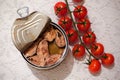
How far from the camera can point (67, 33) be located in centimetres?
91

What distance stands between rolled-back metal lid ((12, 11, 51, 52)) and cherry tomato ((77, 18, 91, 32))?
0.12 metres

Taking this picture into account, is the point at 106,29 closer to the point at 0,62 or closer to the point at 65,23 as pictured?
the point at 65,23

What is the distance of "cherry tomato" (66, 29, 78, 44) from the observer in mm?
902

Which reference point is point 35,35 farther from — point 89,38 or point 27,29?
point 89,38

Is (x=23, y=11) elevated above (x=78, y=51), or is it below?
above

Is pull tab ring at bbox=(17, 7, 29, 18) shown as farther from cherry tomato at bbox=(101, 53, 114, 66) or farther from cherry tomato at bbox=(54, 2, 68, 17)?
cherry tomato at bbox=(101, 53, 114, 66)

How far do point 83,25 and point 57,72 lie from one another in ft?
0.60

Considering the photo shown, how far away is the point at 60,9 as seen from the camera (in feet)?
3.01

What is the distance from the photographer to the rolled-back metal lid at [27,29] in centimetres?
85

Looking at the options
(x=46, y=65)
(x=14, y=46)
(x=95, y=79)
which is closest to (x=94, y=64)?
(x=95, y=79)

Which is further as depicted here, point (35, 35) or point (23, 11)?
point (23, 11)

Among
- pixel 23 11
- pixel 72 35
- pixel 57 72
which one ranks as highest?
pixel 23 11

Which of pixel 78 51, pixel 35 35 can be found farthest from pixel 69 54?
pixel 35 35

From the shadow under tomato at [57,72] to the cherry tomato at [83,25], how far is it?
0.38 ft
